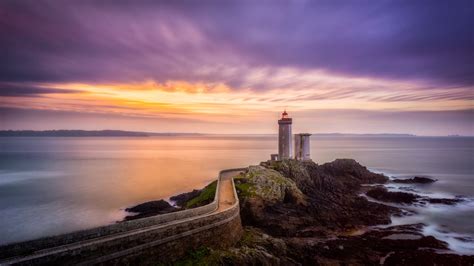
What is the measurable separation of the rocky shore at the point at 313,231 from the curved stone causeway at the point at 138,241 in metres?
0.84

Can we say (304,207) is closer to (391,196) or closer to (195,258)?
(195,258)

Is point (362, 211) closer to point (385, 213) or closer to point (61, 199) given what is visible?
point (385, 213)

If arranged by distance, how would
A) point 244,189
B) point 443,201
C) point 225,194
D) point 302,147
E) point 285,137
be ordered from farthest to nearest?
point 302,147, point 285,137, point 443,201, point 244,189, point 225,194

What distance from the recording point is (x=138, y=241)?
12.4 m

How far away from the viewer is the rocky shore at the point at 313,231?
17375 mm

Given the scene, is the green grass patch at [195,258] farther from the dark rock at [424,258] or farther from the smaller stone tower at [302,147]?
the smaller stone tower at [302,147]

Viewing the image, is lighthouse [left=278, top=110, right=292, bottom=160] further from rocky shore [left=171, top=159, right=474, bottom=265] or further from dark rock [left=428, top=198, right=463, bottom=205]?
dark rock [left=428, top=198, right=463, bottom=205]

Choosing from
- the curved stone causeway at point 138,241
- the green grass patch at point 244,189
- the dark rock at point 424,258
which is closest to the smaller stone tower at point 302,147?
the green grass patch at point 244,189

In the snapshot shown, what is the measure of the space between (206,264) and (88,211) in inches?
844

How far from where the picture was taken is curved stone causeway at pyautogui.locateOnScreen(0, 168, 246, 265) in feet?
33.8

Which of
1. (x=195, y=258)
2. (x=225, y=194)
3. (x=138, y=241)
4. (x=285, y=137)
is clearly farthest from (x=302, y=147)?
(x=138, y=241)

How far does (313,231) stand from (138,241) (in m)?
12.9

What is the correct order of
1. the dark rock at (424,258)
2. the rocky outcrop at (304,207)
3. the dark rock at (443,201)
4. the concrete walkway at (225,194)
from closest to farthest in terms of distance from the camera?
the dark rock at (424,258) < the concrete walkway at (225,194) < the rocky outcrop at (304,207) < the dark rock at (443,201)

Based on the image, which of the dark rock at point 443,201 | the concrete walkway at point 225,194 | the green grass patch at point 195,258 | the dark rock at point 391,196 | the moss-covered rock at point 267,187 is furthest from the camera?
the dark rock at point 391,196
